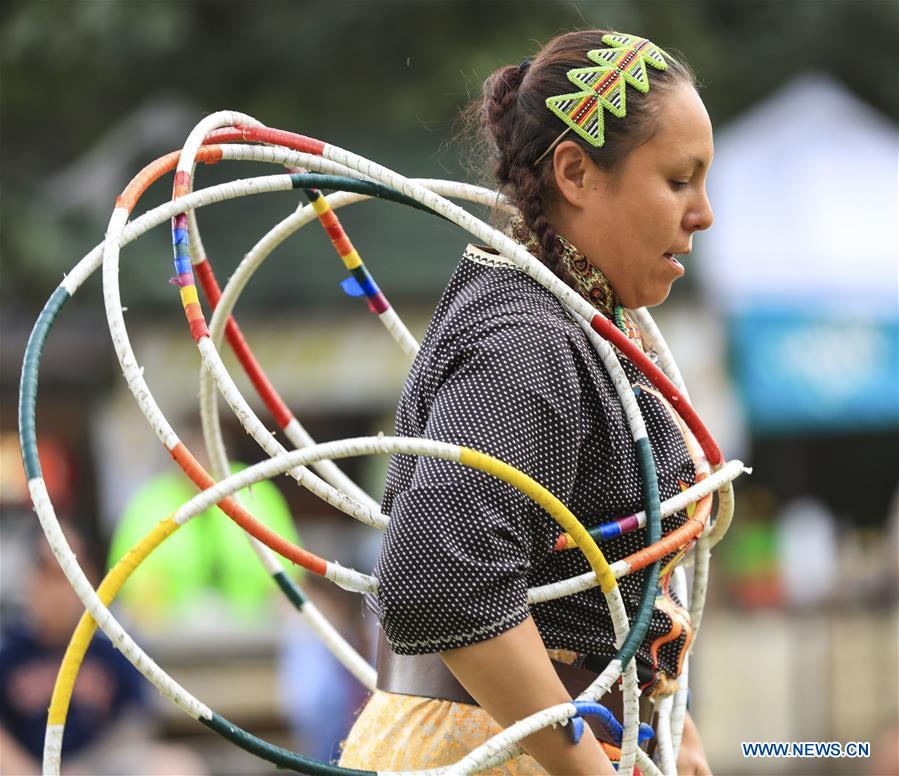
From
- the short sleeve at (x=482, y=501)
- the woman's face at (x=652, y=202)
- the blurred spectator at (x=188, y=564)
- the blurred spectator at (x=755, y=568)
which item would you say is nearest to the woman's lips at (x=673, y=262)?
the woman's face at (x=652, y=202)

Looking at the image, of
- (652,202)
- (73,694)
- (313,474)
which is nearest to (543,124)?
(652,202)

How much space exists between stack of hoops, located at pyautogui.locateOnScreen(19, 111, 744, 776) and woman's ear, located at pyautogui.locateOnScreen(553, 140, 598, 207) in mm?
141

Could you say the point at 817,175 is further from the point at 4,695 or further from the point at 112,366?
the point at 4,695

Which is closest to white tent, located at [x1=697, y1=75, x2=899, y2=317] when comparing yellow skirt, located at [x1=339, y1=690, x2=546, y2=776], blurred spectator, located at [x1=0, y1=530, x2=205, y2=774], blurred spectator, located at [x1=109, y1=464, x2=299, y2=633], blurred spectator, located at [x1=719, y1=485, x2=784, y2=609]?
blurred spectator, located at [x1=719, y1=485, x2=784, y2=609]

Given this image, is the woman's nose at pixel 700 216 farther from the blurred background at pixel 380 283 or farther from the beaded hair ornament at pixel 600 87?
the blurred background at pixel 380 283

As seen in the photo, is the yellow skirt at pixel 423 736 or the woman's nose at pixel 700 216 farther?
the woman's nose at pixel 700 216

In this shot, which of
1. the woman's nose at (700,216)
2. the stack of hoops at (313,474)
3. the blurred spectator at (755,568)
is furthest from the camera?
the blurred spectator at (755,568)

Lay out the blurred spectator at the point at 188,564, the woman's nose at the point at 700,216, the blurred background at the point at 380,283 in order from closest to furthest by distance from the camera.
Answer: the woman's nose at the point at 700,216
the blurred spectator at the point at 188,564
the blurred background at the point at 380,283

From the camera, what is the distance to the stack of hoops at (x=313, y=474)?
1913mm

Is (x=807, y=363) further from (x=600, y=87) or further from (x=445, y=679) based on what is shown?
(x=445, y=679)

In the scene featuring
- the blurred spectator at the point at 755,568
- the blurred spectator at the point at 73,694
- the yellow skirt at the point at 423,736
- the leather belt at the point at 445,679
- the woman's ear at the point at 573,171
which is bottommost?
the blurred spectator at the point at 755,568

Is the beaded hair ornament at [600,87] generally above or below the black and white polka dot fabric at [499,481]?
above

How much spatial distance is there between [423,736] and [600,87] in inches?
37.3

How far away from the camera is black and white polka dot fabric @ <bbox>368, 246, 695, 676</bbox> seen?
6.34 feet
